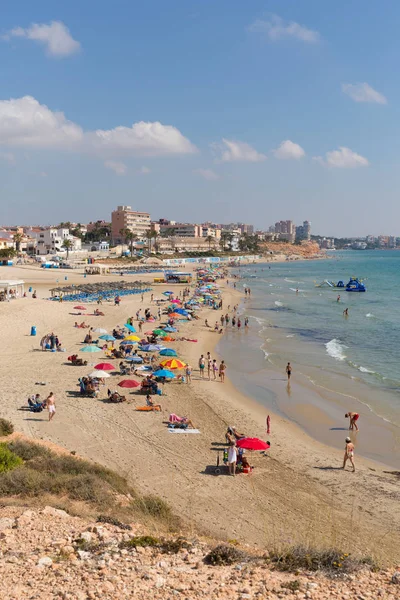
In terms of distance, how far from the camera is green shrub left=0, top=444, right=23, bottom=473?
32.1ft

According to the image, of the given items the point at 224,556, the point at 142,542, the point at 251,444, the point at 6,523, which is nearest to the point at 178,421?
the point at 251,444

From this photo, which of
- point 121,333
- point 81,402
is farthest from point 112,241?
point 81,402

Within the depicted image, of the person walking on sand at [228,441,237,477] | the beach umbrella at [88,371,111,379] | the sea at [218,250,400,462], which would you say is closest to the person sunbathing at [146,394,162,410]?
the beach umbrella at [88,371,111,379]

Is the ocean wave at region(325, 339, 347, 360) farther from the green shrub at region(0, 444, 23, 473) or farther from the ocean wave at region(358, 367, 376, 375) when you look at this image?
the green shrub at region(0, 444, 23, 473)

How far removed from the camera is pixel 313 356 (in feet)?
91.3

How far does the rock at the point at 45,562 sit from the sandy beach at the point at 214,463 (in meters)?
3.69

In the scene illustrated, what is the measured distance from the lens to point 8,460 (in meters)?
9.94

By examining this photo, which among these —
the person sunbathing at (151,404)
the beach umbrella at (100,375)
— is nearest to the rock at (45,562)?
the person sunbathing at (151,404)

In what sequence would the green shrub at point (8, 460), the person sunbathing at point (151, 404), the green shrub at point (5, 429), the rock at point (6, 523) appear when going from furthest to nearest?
1. the person sunbathing at point (151, 404)
2. the green shrub at point (5, 429)
3. the green shrub at point (8, 460)
4. the rock at point (6, 523)

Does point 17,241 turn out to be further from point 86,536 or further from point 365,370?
point 86,536

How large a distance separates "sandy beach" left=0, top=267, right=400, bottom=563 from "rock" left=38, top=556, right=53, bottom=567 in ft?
12.1

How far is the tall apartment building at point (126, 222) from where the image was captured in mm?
155500

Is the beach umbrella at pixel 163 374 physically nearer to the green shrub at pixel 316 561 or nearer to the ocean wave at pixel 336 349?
the ocean wave at pixel 336 349

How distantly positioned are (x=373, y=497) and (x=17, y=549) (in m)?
8.49
